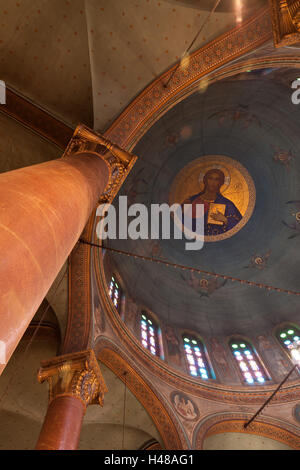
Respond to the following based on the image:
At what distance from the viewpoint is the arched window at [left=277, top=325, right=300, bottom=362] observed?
11.6 meters

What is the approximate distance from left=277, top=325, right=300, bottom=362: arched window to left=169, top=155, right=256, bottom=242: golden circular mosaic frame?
5074 mm

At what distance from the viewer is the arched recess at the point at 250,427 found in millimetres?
8750

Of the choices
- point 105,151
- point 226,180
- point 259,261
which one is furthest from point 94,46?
point 259,261

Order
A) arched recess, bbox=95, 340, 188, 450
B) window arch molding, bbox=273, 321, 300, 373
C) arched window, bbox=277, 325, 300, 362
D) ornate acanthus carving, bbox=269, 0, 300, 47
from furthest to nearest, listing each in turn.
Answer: window arch molding, bbox=273, 321, 300, 373
arched window, bbox=277, 325, 300, 362
arched recess, bbox=95, 340, 188, 450
ornate acanthus carving, bbox=269, 0, 300, 47

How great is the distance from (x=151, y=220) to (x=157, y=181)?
1740 mm

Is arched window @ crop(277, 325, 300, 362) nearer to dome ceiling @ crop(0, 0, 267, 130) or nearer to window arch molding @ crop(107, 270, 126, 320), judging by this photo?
window arch molding @ crop(107, 270, 126, 320)

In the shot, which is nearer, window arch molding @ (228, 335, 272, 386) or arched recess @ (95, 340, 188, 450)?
arched recess @ (95, 340, 188, 450)

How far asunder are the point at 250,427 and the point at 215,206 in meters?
8.50

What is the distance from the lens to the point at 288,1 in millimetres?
5316

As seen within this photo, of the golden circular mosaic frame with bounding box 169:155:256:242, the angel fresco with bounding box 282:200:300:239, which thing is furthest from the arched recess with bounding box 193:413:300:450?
the golden circular mosaic frame with bounding box 169:155:256:242

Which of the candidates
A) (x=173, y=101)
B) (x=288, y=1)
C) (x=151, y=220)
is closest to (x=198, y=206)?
(x=151, y=220)

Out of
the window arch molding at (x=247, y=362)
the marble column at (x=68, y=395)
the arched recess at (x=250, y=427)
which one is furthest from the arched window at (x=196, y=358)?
the marble column at (x=68, y=395)

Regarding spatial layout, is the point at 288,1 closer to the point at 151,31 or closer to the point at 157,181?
the point at 151,31
